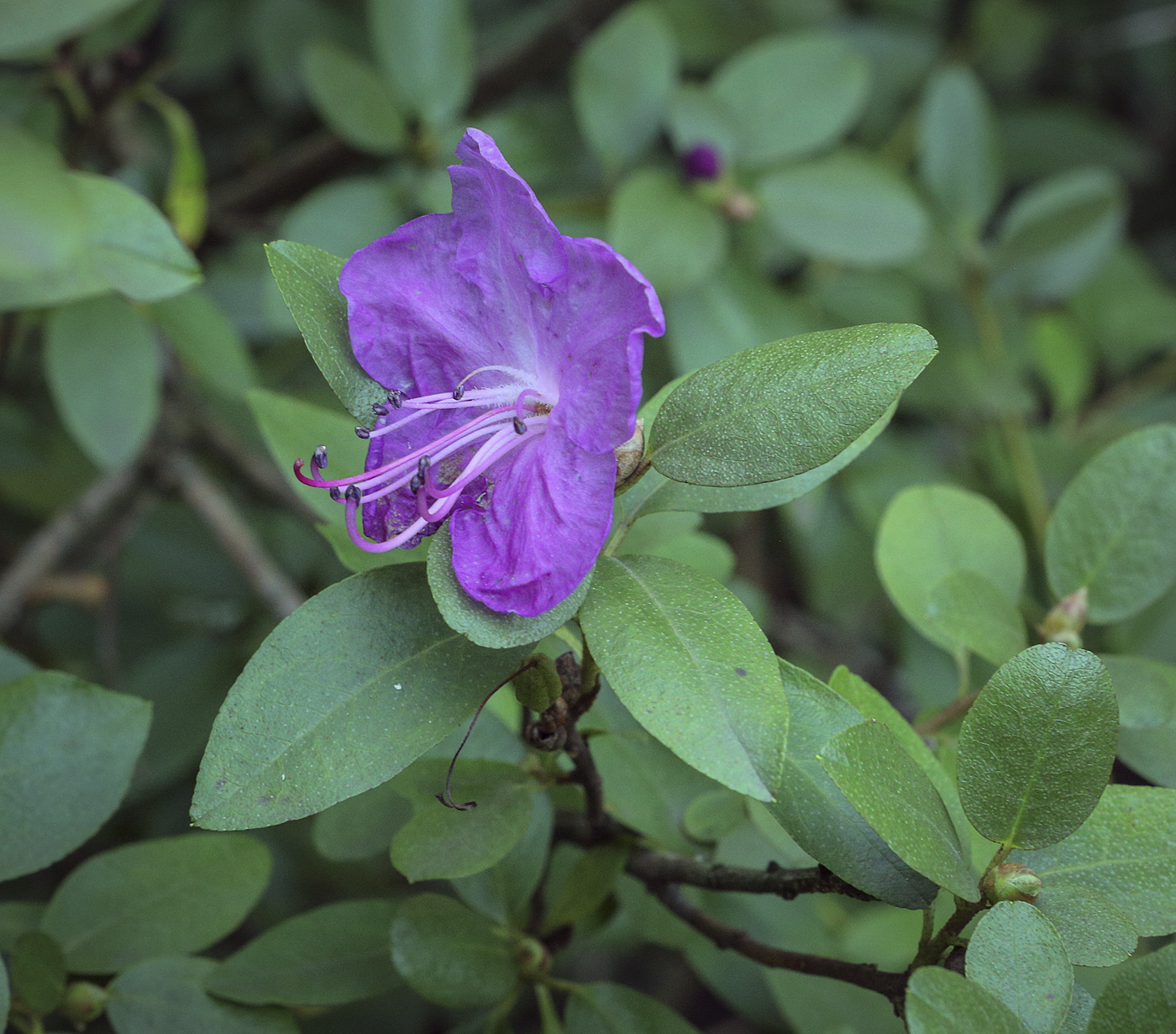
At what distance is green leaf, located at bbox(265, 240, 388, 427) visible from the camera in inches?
29.5

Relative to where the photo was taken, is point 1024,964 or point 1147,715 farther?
point 1147,715

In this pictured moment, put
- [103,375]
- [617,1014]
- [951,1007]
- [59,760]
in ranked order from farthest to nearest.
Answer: [103,375] < [617,1014] < [59,760] < [951,1007]

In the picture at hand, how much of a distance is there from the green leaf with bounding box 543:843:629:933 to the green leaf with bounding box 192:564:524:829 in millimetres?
340

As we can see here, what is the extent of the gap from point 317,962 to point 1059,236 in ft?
5.63

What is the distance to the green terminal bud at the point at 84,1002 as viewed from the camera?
95 centimetres

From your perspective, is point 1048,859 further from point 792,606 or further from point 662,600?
point 792,606

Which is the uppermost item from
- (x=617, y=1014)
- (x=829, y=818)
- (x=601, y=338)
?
(x=601, y=338)

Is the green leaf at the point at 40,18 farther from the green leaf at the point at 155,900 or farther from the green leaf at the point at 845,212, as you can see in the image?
the green leaf at the point at 845,212

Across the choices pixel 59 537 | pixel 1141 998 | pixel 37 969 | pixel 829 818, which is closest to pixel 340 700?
pixel 829 818

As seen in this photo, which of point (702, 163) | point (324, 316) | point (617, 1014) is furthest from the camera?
point (702, 163)

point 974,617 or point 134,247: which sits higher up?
point 134,247

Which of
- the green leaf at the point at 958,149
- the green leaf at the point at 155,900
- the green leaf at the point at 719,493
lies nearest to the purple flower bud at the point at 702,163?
the green leaf at the point at 958,149

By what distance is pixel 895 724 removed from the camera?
2.77 ft

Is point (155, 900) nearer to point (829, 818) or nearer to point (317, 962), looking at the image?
point (317, 962)
